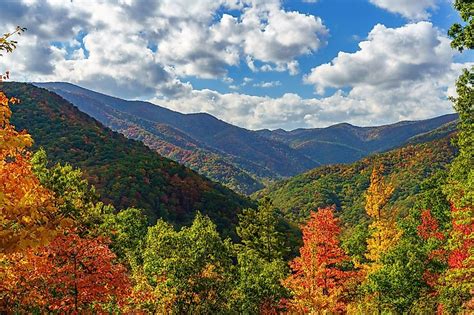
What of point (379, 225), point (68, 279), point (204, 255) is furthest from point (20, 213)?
point (379, 225)

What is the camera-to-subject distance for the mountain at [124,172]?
89375 mm

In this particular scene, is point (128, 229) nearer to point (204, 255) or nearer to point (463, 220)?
point (204, 255)

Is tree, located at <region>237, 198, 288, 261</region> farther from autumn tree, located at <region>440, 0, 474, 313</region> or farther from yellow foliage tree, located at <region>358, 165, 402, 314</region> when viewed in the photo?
autumn tree, located at <region>440, 0, 474, 313</region>

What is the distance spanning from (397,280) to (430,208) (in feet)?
96.4

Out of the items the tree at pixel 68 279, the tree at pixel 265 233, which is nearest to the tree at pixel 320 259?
the tree at pixel 265 233

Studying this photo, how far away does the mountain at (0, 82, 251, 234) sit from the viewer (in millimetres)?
89375

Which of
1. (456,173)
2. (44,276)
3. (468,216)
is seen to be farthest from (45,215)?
(456,173)

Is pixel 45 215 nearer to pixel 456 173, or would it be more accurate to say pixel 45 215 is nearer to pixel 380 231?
pixel 456 173

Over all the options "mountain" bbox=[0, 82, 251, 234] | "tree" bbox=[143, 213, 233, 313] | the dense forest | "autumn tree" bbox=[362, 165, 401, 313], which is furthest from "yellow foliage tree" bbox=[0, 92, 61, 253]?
"mountain" bbox=[0, 82, 251, 234]

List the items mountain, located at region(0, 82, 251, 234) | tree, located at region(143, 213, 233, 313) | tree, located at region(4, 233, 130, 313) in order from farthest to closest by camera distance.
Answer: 1. mountain, located at region(0, 82, 251, 234)
2. tree, located at region(143, 213, 233, 313)
3. tree, located at region(4, 233, 130, 313)

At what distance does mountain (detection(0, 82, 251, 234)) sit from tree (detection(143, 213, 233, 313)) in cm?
5811

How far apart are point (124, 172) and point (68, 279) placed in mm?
82895

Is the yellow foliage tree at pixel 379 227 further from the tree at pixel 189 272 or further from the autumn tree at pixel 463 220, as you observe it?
the tree at pixel 189 272

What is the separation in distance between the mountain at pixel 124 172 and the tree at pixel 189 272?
58.1 m
